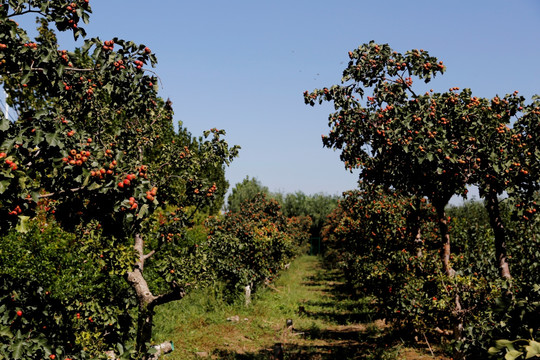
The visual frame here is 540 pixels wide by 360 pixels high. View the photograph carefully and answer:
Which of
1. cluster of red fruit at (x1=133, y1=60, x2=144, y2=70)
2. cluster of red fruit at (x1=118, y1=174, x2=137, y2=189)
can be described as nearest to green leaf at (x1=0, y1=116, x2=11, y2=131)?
cluster of red fruit at (x1=118, y1=174, x2=137, y2=189)

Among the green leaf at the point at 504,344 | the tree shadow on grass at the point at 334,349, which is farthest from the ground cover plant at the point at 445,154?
the green leaf at the point at 504,344

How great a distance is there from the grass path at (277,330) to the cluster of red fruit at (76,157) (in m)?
6.18

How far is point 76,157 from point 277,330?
11.2 meters

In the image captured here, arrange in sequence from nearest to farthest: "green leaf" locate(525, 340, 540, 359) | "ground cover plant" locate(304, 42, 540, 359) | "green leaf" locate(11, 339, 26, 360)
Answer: "green leaf" locate(525, 340, 540, 359), "green leaf" locate(11, 339, 26, 360), "ground cover plant" locate(304, 42, 540, 359)

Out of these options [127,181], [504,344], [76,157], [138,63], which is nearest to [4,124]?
[76,157]

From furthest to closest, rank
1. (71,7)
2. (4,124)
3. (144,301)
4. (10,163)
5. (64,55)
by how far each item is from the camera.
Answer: (144,301) → (71,7) → (64,55) → (4,124) → (10,163)

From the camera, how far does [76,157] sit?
347 cm

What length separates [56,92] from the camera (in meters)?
4.34

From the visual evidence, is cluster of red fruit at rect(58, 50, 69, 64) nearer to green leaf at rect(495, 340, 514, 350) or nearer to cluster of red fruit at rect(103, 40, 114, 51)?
cluster of red fruit at rect(103, 40, 114, 51)

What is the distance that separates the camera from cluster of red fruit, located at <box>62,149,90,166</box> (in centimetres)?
344

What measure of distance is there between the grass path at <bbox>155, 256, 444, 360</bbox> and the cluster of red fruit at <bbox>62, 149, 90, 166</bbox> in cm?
618

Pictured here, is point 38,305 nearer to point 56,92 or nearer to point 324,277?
point 56,92

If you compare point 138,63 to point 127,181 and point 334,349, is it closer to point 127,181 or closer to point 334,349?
point 127,181

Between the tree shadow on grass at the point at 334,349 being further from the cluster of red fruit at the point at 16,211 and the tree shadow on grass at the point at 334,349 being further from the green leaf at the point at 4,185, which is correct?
the green leaf at the point at 4,185
